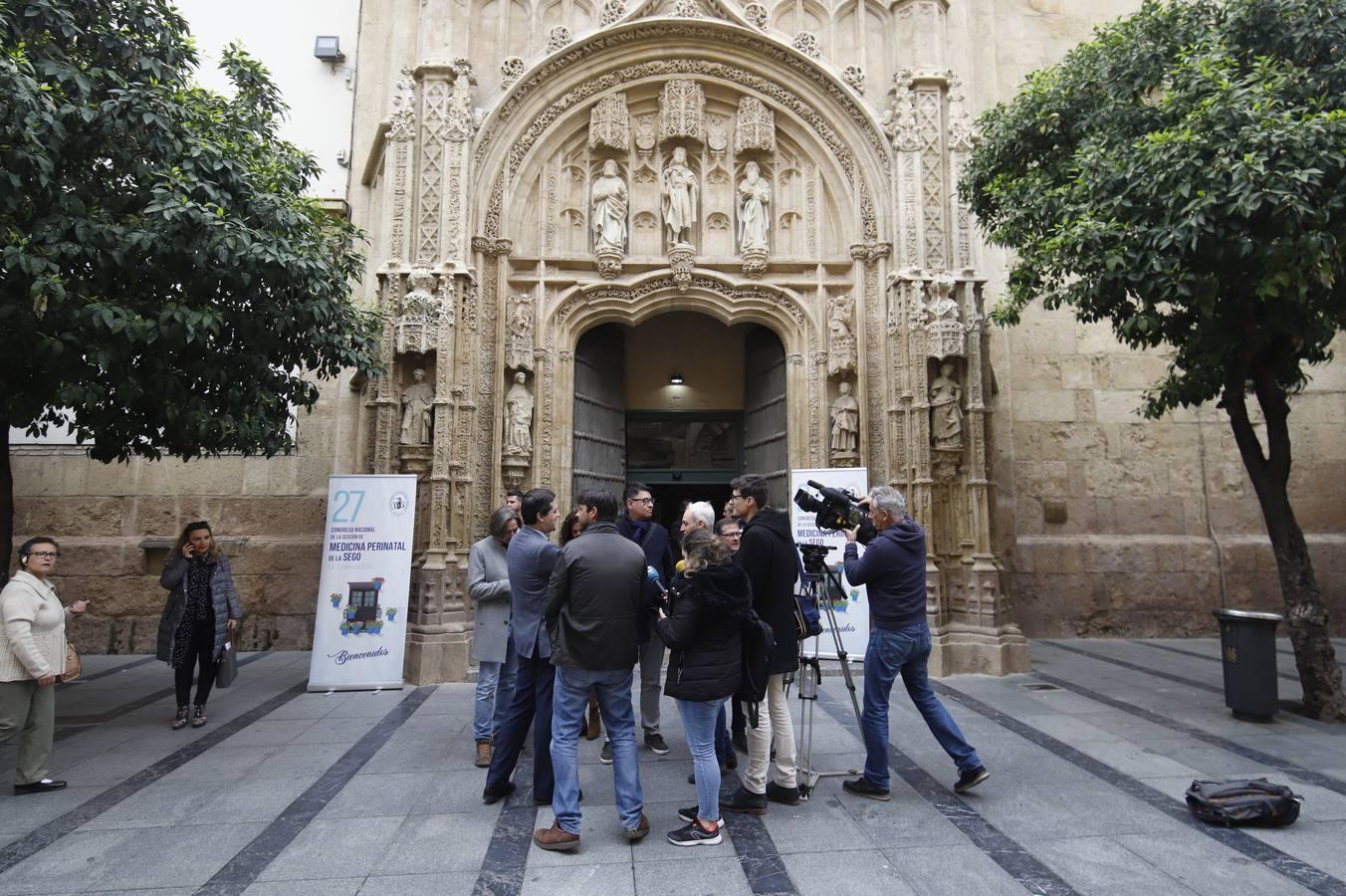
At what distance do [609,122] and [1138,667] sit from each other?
10.0 m

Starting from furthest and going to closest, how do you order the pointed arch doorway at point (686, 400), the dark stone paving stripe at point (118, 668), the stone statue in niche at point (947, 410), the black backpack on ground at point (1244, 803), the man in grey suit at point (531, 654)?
the pointed arch doorway at point (686, 400)
the stone statue in niche at point (947, 410)
the dark stone paving stripe at point (118, 668)
the man in grey suit at point (531, 654)
the black backpack on ground at point (1244, 803)

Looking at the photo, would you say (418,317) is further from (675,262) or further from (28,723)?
(28,723)

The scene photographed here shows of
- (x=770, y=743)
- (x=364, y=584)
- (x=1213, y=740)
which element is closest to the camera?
(x=770, y=743)

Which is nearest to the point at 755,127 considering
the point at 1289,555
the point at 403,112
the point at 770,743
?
the point at 403,112

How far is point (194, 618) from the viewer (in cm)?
656

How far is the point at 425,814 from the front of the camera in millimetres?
4578

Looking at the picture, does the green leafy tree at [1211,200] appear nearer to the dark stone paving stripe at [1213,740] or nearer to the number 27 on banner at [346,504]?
the dark stone paving stripe at [1213,740]

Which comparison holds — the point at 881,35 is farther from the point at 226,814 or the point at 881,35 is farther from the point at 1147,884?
the point at 226,814

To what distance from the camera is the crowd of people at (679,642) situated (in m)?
4.02

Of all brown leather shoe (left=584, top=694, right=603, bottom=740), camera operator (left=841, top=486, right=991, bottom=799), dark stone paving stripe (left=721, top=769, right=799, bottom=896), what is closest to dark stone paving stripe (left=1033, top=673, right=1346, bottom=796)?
camera operator (left=841, top=486, right=991, bottom=799)

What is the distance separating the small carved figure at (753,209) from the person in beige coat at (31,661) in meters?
8.58

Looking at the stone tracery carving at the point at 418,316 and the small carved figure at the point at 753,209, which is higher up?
the small carved figure at the point at 753,209

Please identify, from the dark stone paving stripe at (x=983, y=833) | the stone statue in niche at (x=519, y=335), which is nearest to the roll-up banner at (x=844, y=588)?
the dark stone paving stripe at (x=983, y=833)

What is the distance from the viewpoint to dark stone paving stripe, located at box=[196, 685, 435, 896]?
3.73 m
